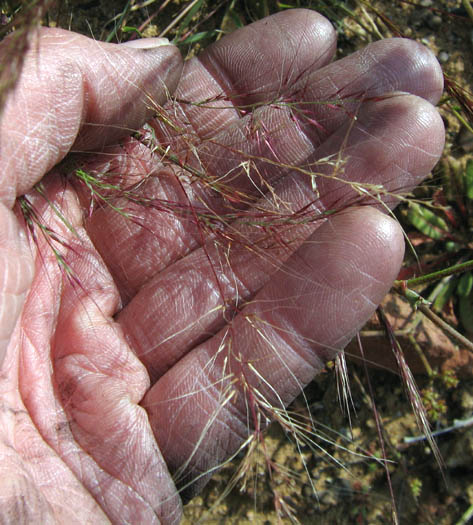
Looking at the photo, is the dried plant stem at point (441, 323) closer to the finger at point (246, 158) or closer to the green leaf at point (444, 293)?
the green leaf at point (444, 293)

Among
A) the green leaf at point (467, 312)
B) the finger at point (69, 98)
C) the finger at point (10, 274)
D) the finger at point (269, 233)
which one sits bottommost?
the green leaf at point (467, 312)

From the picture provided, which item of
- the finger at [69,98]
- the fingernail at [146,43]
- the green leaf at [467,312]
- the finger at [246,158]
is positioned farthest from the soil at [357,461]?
the finger at [69,98]

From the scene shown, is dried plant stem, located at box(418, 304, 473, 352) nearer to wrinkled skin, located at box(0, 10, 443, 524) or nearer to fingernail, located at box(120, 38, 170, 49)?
wrinkled skin, located at box(0, 10, 443, 524)

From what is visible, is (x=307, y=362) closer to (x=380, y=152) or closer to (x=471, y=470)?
(x=380, y=152)

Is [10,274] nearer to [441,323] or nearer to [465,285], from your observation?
[441,323]

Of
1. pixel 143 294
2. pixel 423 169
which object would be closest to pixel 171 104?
pixel 143 294

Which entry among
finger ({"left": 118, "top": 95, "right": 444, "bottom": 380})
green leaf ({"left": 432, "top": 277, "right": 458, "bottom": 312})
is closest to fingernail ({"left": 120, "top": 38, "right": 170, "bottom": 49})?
finger ({"left": 118, "top": 95, "right": 444, "bottom": 380})

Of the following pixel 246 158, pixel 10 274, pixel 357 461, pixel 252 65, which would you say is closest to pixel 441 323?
pixel 357 461
